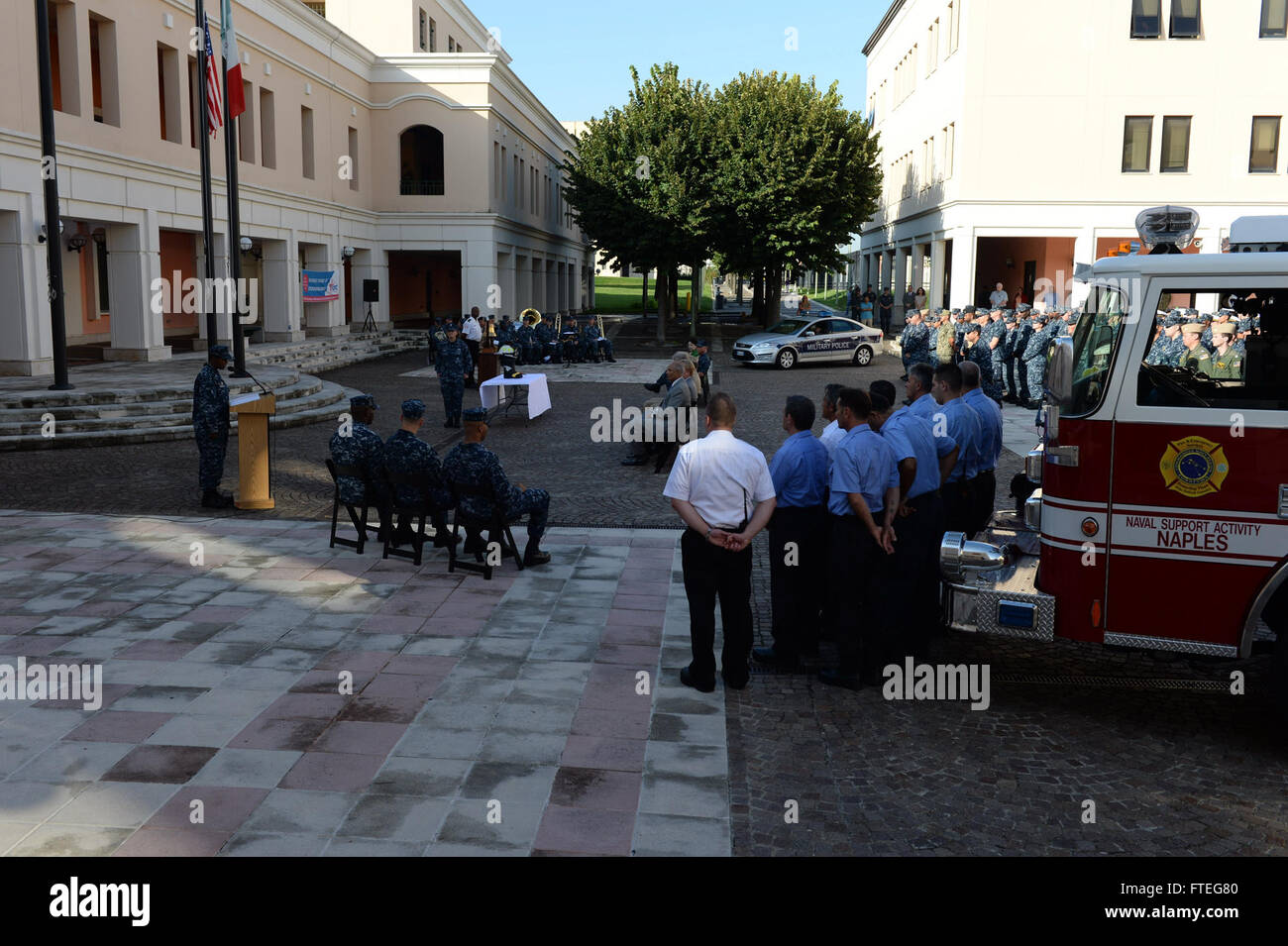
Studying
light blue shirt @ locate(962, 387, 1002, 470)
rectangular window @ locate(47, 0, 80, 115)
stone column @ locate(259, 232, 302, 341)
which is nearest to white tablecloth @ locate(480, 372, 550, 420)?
rectangular window @ locate(47, 0, 80, 115)

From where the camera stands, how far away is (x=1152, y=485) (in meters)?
5.66

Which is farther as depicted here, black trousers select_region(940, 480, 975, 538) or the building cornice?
the building cornice

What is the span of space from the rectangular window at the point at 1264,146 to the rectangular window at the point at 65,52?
3181cm

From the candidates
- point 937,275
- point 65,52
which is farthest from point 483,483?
point 937,275

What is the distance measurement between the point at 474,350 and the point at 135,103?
9.66 metres

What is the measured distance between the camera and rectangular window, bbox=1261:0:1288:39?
103ft

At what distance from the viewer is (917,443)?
6.98 meters

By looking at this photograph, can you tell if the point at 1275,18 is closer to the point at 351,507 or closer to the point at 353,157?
the point at 353,157

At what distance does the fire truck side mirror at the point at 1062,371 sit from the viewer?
19.4ft

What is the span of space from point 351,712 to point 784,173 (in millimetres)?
34711

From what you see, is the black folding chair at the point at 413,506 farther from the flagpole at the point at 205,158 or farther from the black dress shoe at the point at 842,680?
the flagpole at the point at 205,158

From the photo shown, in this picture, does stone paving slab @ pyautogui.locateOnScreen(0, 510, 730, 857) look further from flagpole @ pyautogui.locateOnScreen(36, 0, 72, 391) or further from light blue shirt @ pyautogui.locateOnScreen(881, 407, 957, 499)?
flagpole @ pyautogui.locateOnScreen(36, 0, 72, 391)

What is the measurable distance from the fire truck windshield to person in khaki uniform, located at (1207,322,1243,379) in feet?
1.78
